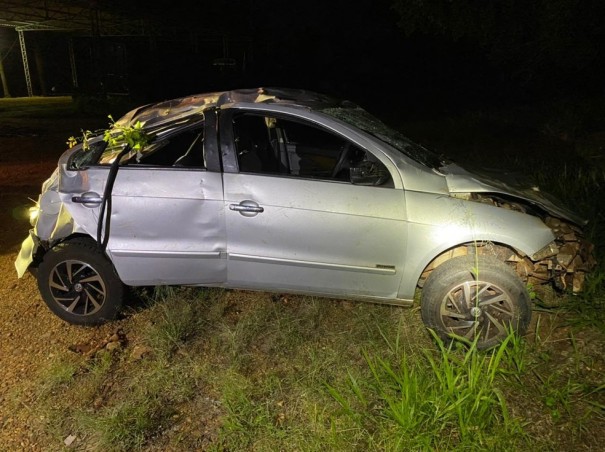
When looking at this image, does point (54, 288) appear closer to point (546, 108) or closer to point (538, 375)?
point (538, 375)

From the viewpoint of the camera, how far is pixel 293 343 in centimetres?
343

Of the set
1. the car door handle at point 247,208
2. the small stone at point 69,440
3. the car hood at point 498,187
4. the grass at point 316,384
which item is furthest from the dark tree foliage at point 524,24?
the small stone at point 69,440

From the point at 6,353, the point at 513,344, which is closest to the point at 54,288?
the point at 6,353

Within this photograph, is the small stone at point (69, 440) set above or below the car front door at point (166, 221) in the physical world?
below

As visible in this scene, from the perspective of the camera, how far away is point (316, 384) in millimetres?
2998

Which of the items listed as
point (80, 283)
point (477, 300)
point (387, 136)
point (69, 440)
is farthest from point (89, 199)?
point (477, 300)

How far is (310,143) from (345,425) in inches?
108

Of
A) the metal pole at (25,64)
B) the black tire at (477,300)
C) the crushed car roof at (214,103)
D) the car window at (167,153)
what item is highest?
the crushed car roof at (214,103)

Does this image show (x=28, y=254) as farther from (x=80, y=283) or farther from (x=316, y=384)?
(x=316, y=384)

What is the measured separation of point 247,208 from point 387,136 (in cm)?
112

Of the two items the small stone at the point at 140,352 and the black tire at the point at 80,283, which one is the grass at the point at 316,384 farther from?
the black tire at the point at 80,283

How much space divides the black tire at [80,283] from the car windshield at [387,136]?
185cm

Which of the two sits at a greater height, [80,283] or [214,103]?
[214,103]

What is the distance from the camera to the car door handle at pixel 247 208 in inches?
128
